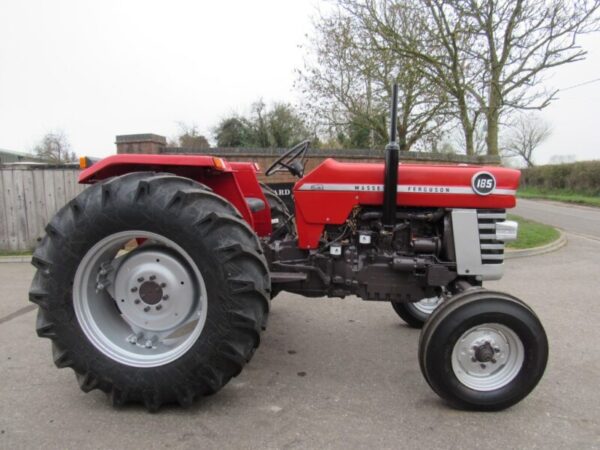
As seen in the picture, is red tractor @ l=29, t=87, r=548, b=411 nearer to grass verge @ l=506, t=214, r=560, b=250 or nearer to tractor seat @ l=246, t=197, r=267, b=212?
tractor seat @ l=246, t=197, r=267, b=212

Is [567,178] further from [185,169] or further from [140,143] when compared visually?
[185,169]

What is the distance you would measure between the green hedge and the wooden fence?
24497mm

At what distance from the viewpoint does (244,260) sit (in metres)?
2.25

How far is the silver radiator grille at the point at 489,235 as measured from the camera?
2.68 metres

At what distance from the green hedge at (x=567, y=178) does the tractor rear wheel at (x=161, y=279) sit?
83.0 ft

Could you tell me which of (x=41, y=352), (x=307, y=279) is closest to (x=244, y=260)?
(x=307, y=279)

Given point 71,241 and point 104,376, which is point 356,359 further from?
point 71,241

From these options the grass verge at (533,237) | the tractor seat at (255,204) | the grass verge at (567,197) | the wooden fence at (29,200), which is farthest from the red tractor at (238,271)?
the grass verge at (567,197)

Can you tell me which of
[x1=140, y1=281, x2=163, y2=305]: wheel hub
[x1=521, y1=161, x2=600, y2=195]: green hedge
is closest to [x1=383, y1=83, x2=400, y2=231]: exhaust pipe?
[x1=140, y1=281, x2=163, y2=305]: wheel hub

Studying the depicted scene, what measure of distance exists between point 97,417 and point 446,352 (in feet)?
6.25

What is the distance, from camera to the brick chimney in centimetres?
659

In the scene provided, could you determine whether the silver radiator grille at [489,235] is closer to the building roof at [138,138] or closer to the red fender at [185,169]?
the red fender at [185,169]

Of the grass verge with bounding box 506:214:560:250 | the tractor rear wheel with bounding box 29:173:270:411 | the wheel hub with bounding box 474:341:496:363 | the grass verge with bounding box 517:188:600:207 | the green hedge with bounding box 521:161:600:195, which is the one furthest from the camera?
the green hedge with bounding box 521:161:600:195

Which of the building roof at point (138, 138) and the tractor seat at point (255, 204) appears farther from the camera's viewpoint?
the building roof at point (138, 138)
